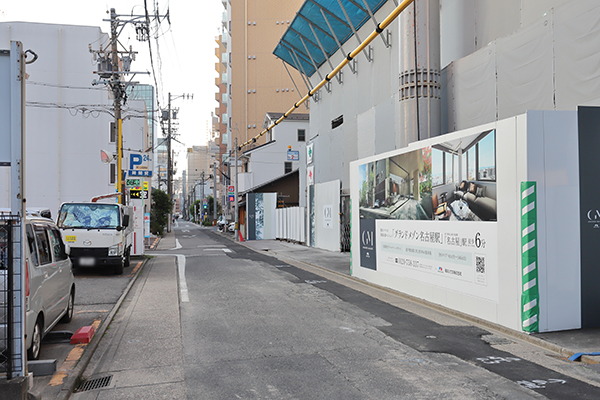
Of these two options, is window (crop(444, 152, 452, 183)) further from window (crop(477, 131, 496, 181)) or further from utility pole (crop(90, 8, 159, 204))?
utility pole (crop(90, 8, 159, 204))

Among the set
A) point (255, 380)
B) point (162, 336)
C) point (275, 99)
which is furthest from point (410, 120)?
point (275, 99)

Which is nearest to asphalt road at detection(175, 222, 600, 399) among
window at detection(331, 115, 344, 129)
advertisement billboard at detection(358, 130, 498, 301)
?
advertisement billboard at detection(358, 130, 498, 301)

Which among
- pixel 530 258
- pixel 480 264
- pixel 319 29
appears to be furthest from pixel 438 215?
pixel 319 29

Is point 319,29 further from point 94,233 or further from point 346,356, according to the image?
point 346,356

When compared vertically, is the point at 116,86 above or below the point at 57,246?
above

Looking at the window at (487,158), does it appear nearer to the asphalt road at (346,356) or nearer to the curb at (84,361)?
the asphalt road at (346,356)

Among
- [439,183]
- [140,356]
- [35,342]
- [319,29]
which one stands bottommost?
[140,356]

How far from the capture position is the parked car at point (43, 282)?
5742 mm

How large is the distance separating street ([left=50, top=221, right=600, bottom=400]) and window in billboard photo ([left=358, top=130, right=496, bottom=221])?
6.45 ft

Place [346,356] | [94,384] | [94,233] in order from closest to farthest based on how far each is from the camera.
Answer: [94,384]
[346,356]
[94,233]

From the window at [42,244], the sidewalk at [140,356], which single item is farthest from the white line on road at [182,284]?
the window at [42,244]

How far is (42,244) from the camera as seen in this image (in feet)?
22.1

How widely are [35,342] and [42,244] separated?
4.50ft

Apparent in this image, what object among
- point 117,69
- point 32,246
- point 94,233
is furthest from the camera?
point 117,69
